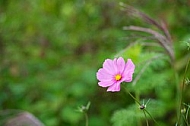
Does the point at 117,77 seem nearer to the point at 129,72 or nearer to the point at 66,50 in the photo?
the point at 129,72

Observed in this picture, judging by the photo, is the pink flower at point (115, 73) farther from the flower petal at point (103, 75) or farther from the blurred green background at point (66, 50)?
the blurred green background at point (66, 50)

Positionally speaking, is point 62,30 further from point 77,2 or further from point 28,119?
point 28,119

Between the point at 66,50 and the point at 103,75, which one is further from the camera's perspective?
the point at 66,50

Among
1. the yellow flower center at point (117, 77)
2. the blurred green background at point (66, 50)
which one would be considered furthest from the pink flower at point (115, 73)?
the blurred green background at point (66, 50)

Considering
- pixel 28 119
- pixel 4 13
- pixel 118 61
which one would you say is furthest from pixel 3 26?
pixel 118 61

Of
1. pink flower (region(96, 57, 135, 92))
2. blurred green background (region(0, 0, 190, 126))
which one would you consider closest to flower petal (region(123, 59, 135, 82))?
pink flower (region(96, 57, 135, 92))

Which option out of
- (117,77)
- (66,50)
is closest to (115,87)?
(117,77)
